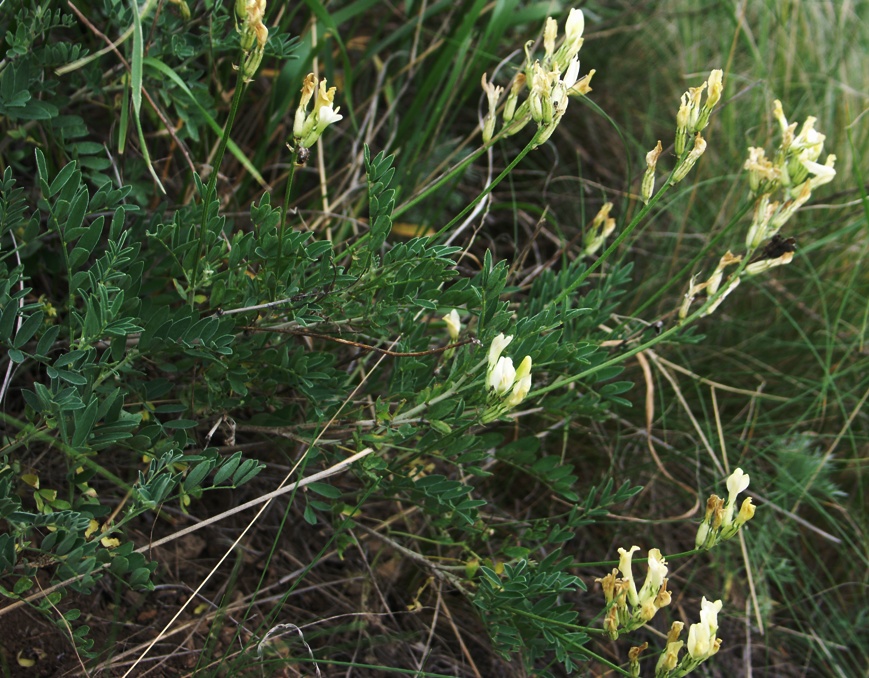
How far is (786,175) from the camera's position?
3.82 feet

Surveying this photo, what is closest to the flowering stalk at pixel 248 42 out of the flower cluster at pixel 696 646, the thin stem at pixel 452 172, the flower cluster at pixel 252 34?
the flower cluster at pixel 252 34

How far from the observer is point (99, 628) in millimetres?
1260

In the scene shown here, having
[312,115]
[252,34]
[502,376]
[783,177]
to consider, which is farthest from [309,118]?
[783,177]

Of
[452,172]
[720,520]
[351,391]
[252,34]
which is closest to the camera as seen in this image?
[252,34]

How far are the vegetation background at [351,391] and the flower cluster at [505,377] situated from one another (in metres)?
0.10

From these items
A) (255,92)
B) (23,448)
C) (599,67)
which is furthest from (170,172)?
(599,67)

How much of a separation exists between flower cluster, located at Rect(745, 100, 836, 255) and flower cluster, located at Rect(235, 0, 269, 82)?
63 centimetres

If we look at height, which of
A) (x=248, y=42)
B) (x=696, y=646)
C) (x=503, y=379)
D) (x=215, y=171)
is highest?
(x=248, y=42)

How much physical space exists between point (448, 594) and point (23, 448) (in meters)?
0.76

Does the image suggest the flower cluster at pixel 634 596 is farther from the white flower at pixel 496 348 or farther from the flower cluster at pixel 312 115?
the flower cluster at pixel 312 115

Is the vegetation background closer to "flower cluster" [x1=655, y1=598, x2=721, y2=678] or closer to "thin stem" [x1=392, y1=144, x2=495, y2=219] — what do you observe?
"thin stem" [x1=392, y1=144, x2=495, y2=219]

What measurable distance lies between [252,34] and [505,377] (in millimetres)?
474

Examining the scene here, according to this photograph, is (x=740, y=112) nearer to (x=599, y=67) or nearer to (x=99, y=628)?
(x=599, y=67)

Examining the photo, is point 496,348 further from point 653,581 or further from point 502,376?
point 653,581
